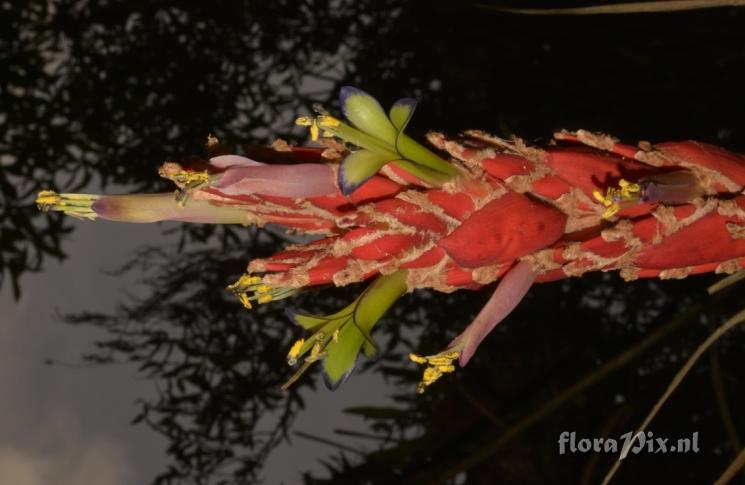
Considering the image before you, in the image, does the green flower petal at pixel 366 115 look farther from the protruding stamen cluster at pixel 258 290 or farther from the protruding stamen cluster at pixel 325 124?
the protruding stamen cluster at pixel 258 290

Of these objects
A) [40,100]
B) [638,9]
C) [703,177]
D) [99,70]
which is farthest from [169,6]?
[703,177]

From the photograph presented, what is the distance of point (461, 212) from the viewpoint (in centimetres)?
81

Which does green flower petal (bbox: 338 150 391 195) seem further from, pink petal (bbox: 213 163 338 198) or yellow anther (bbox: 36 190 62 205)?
yellow anther (bbox: 36 190 62 205)

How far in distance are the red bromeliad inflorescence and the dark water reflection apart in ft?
5.98

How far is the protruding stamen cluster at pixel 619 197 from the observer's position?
32.0 inches

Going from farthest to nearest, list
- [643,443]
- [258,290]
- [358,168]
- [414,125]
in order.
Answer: [414,125]
[643,443]
[258,290]
[358,168]

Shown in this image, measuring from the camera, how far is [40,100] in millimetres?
3584

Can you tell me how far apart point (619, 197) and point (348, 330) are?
0.34 metres

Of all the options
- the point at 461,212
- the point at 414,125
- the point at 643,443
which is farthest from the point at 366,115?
the point at 414,125

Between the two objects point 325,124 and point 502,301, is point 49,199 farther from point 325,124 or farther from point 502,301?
point 502,301

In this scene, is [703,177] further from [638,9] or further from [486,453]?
[486,453]

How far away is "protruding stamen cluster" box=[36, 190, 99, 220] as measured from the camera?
88 cm

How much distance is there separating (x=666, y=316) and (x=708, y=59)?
1154 mm

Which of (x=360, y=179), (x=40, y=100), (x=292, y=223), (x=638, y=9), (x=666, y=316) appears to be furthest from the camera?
(x=40, y=100)
